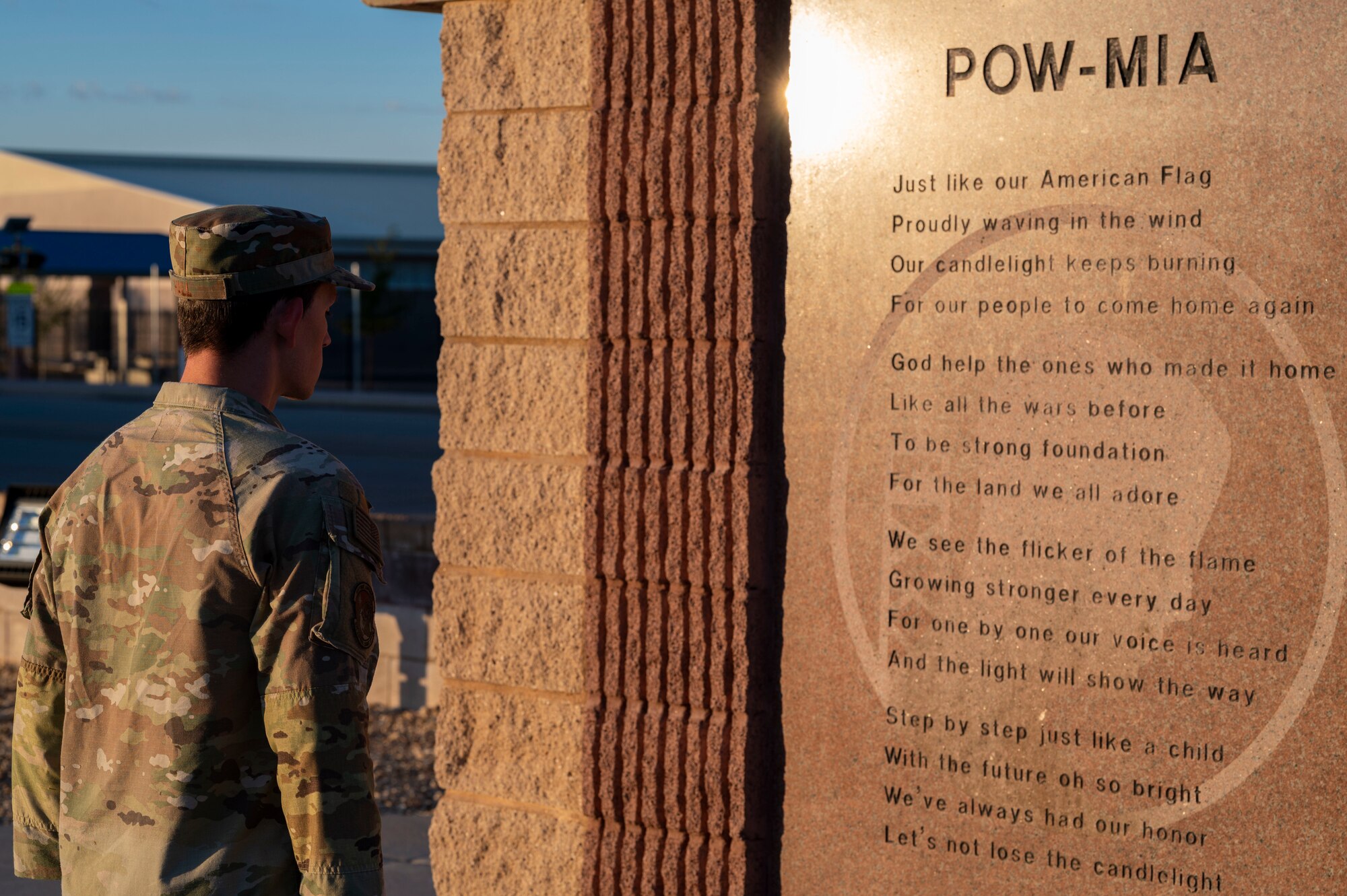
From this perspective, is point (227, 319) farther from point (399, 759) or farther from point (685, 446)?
point (399, 759)

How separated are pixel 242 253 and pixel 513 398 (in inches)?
73.8

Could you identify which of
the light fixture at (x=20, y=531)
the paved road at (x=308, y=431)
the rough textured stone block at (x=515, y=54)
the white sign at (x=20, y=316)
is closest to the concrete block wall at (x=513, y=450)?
the rough textured stone block at (x=515, y=54)

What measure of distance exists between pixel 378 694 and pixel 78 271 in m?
36.7

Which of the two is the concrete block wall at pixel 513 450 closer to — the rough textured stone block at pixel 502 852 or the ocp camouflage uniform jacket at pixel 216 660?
the rough textured stone block at pixel 502 852

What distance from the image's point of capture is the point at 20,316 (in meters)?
28.1

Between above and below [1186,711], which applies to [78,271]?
above

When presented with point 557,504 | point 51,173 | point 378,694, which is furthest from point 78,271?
point 557,504

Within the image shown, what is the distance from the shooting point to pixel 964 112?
3977mm

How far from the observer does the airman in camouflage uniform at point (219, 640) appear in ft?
8.67

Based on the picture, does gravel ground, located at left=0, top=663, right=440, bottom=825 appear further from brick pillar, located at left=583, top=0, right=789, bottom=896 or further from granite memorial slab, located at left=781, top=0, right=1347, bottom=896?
granite memorial slab, located at left=781, top=0, right=1347, bottom=896

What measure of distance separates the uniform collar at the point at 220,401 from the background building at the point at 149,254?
38.8 m

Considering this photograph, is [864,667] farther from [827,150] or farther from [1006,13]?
[1006,13]

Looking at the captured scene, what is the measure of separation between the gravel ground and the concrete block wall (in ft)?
8.30

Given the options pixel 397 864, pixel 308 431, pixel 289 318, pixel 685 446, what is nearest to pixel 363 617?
pixel 289 318
